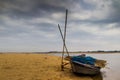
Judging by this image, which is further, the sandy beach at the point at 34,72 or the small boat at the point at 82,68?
the small boat at the point at 82,68

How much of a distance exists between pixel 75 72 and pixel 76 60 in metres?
1.41

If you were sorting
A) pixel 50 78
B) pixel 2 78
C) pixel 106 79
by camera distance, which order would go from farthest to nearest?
pixel 106 79 < pixel 50 78 < pixel 2 78

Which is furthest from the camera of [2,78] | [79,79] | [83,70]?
[83,70]

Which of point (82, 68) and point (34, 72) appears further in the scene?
point (82, 68)

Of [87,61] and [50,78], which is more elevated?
[87,61]

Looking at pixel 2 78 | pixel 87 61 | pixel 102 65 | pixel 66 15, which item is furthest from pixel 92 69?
pixel 2 78

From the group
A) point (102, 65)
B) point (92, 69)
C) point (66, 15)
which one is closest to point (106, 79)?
point (102, 65)

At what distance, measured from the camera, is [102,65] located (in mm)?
19984

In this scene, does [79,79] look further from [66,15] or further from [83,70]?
[66,15]

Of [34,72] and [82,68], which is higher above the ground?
[82,68]

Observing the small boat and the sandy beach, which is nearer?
the sandy beach

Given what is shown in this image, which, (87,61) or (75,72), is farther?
(87,61)

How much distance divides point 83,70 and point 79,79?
4.62 ft

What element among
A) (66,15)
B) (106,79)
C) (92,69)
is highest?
(66,15)
